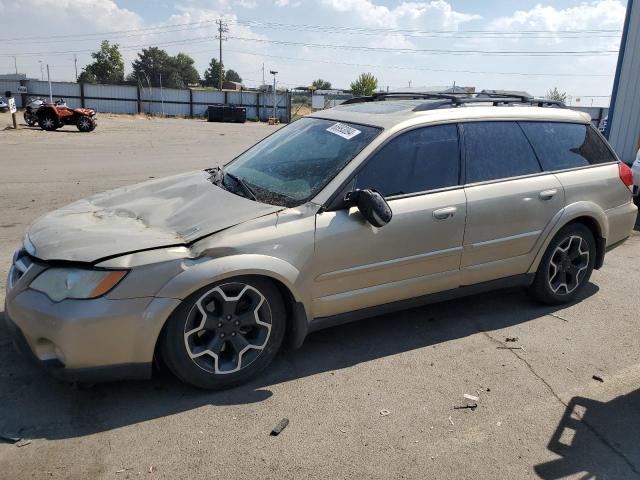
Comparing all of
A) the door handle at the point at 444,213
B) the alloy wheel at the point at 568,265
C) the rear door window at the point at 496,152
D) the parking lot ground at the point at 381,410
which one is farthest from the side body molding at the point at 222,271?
the alloy wheel at the point at 568,265

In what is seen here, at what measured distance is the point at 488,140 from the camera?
4.17 m

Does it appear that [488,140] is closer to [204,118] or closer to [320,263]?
[320,263]

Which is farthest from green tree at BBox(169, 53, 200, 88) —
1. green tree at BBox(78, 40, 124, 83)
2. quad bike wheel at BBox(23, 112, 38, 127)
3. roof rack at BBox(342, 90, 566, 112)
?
roof rack at BBox(342, 90, 566, 112)

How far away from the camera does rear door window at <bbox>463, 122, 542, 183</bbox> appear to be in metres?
4.05

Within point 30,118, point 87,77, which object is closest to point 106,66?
point 87,77

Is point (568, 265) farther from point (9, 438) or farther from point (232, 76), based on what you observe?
point (232, 76)

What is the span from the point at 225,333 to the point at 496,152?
2497 millimetres

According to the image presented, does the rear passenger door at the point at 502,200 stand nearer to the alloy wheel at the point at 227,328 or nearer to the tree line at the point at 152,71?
the alloy wheel at the point at 227,328

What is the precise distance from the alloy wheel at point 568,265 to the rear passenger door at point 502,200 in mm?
350

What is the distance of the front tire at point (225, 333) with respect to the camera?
2982 mm

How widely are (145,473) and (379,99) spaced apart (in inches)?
147

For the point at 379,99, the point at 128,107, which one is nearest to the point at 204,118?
the point at 128,107

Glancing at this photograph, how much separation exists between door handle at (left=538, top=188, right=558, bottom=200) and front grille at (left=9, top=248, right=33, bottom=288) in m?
3.60

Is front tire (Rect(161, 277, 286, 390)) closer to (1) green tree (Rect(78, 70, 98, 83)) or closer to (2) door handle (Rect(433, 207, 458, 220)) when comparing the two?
(2) door handle (Rect(433, 207, 458, 220))
